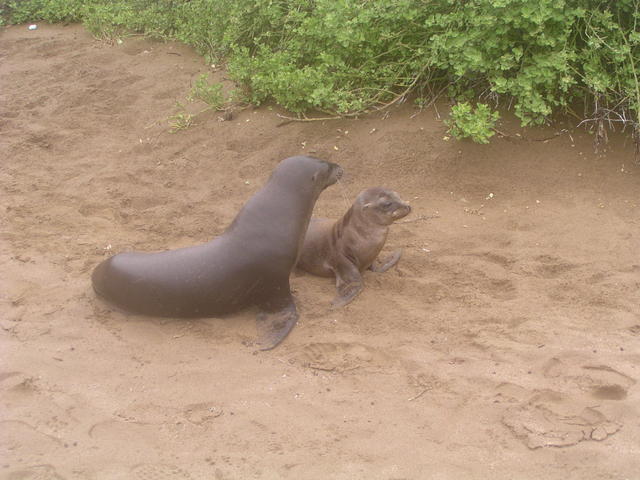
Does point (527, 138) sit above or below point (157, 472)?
above

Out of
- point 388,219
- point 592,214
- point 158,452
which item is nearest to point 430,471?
point 158,452

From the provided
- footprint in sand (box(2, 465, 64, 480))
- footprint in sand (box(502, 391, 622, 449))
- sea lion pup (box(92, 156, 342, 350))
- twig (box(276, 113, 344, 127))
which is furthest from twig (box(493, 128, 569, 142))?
footprint in sand (box(2, 465, 64, 480))

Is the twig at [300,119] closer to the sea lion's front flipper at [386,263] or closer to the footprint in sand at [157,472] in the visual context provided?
the sea lion's front flipper at [386,263]

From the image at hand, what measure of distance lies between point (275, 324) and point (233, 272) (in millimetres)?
387

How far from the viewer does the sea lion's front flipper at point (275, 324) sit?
12.8 ft

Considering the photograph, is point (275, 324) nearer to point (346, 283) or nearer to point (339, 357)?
point (339, 357)

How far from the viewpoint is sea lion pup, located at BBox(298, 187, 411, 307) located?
4.48m

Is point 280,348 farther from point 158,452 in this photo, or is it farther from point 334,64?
point 334,64

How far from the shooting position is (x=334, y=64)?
591 centimetres

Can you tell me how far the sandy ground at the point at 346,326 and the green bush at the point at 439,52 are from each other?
0.31m

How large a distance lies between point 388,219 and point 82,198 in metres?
2.65

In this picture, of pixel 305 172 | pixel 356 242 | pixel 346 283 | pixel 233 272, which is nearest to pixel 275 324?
pixel 233 272

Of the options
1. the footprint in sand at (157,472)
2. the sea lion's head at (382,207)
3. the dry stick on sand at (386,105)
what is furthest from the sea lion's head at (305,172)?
the footprint in sand at (157,472)

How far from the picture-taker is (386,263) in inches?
183
